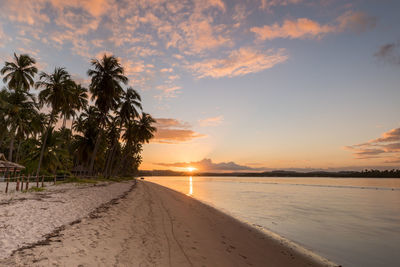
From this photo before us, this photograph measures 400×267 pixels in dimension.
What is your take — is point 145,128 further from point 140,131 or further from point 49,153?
point 49,153

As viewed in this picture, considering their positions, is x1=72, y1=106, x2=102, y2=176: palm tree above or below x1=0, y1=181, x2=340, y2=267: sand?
above

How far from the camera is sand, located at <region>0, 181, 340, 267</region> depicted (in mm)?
4930

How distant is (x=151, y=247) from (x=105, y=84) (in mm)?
31773

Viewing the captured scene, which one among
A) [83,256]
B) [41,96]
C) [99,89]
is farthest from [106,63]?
[83,256]

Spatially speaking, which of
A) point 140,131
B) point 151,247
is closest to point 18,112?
point 140,131

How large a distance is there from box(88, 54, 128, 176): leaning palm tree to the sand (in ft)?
87.7

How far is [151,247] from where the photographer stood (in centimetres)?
622

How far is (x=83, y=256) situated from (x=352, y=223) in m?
15.9

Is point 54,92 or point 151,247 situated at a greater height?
point 54,92

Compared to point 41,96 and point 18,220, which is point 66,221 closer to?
point 18,220

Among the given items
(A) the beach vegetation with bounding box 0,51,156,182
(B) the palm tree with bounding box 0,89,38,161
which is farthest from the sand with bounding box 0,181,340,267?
(B) the palm tree with bounding box 0,89,38,161

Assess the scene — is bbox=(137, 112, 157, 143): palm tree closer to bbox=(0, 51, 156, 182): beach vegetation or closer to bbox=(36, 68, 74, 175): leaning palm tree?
bbox=(0, 51, 156, 182): beach vegetation

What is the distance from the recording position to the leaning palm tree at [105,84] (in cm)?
3272

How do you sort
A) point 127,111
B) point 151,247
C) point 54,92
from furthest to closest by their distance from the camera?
point 127,111 → point 54,92 → point 151,247
